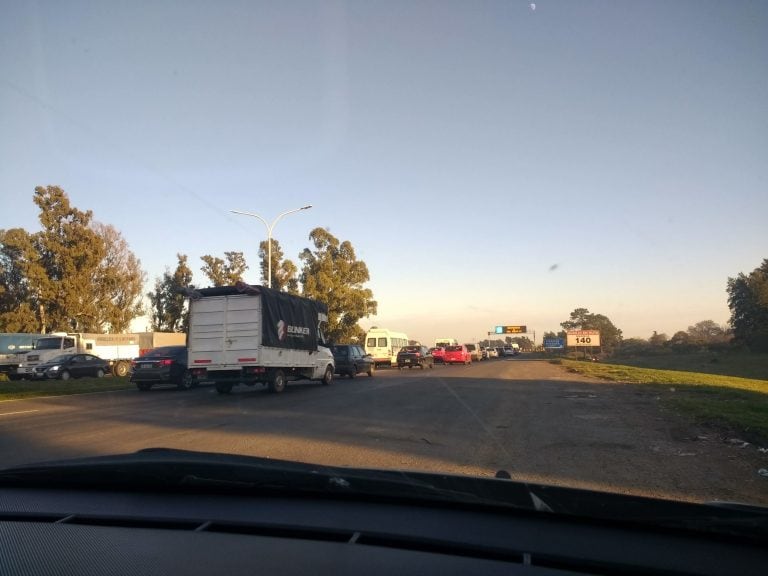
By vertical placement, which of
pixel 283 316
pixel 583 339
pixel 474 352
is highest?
pixel 583 339

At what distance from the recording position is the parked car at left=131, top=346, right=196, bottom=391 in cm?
2083

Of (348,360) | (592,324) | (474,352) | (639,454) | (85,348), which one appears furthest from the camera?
(592,324)

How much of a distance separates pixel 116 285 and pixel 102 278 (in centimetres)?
166

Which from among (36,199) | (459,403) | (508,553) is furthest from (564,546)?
(36,199)

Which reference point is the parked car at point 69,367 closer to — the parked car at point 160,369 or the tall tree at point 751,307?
the parked car at point 160,369

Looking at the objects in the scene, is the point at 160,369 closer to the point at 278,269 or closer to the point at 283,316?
the point at 283,316

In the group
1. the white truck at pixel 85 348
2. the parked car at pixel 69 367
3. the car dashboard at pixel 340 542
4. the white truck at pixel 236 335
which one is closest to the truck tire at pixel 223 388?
the white truck at pixel 236 335

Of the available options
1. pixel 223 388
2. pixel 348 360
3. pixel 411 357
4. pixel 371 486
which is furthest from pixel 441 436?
pixel 411 357

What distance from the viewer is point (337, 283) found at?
51500 mm

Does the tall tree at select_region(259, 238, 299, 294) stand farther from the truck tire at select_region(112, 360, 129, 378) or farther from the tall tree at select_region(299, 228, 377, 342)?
the truck tire at select_region(112, 360, 129, 378)

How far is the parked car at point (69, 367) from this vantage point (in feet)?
95.9

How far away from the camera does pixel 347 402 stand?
15.0 metres

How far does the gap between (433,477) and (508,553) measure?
77 centimetres

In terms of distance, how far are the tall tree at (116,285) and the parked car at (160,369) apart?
31424mm
